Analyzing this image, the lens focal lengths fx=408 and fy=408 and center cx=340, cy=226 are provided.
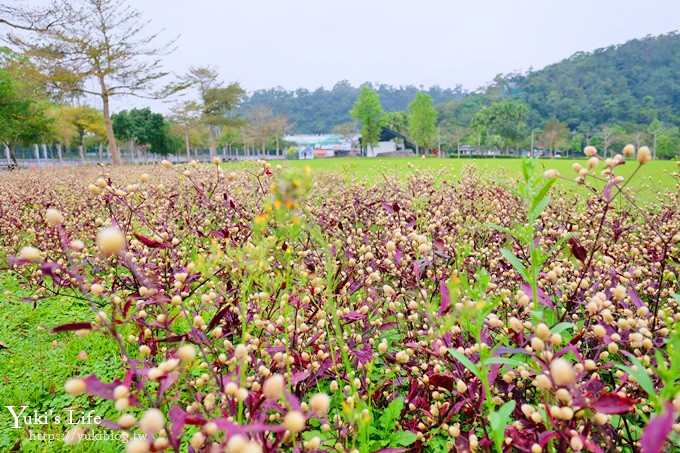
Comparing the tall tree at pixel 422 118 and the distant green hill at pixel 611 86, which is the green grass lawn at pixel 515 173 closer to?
the tall tree at pixel 422 118

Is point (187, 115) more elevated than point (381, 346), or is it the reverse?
point (187, 115)

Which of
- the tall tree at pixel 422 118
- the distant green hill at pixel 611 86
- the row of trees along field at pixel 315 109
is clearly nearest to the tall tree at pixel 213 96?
the row of trees along field at pixel 315 109

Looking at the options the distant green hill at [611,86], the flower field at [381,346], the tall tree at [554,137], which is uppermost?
the distant green hill at [611,86]

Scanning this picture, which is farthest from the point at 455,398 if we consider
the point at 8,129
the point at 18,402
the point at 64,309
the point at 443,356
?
the point at 8,129

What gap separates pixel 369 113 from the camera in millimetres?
40844

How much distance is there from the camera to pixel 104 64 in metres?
16.7

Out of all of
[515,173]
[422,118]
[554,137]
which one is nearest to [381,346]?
[515,173]

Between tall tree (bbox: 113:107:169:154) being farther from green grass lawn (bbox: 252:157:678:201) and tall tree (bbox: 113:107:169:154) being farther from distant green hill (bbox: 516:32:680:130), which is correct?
distant green hill (bbox: 516:32:680:130)

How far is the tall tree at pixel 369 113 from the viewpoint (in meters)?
40.2

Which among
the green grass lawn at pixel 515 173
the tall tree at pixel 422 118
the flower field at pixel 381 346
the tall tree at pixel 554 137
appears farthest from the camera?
the tall tree at pixel 554 137

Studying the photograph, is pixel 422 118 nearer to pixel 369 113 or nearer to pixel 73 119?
pixel 369 113

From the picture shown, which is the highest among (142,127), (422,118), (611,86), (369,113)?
(611,86)

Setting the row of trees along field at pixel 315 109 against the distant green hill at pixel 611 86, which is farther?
the distant green hill at pixel 611 86

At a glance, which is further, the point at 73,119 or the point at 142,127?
the point at 142,127
